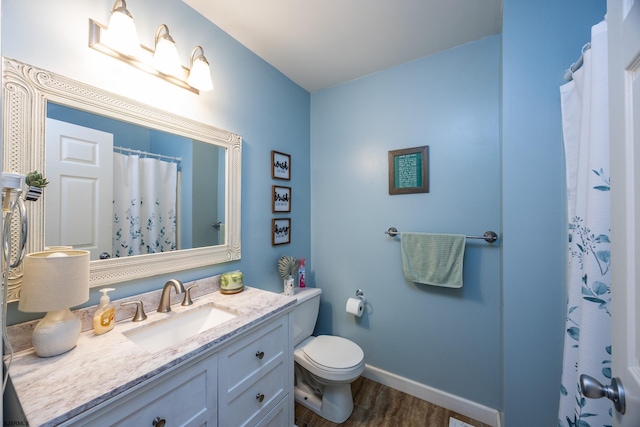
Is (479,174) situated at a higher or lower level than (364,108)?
lower

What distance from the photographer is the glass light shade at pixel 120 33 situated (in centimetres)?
97

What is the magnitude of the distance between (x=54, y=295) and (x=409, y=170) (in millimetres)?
1900

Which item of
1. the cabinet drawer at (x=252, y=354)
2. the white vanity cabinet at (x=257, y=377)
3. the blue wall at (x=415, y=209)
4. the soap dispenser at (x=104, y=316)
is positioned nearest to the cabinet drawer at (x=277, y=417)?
the white vanity cabinet at (x=257, y=377)

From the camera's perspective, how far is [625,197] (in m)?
0.51

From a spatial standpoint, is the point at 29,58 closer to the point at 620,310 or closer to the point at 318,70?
the point at 318,70

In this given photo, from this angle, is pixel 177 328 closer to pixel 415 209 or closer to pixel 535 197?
pixel 415 209

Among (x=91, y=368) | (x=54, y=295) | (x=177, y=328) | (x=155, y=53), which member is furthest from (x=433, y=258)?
(x=155, y=53)

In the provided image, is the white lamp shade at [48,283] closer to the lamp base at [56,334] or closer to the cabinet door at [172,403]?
the lamp base at [56,334]

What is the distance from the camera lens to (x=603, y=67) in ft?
2.45

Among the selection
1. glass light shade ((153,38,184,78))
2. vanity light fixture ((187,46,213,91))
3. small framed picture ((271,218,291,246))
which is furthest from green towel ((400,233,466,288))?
glass light shade ((153,38,184,78))

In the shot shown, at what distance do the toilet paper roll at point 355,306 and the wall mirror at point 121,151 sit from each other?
3.07 feet

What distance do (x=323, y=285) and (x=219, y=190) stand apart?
1.22 m

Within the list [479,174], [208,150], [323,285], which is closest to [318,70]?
[208,150]

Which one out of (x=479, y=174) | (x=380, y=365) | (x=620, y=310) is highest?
(x=479, y=174)
